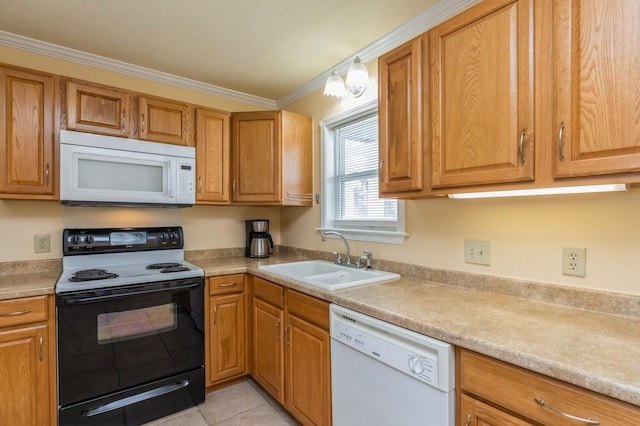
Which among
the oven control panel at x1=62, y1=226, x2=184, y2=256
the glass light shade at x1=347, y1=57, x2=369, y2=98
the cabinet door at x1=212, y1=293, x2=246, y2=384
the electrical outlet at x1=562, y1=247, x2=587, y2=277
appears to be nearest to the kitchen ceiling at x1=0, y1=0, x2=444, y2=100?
the glass light shade at x1=347, y1=57, x2=369, y2=98

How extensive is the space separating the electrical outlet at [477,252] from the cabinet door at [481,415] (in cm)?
74

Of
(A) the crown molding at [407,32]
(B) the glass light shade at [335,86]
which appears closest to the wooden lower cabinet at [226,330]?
(B) the glass light shade at [335,86]

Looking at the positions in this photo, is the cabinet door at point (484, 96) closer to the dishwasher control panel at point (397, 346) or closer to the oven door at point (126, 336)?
the dishwasher control panel at point (397, 346)

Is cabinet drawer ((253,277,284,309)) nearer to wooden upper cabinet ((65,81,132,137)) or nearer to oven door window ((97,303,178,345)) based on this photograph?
oven door window ((97,303,178,345))

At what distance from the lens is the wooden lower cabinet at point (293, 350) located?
65.0 inches

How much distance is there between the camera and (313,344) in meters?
1.71

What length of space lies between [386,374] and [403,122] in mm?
1126

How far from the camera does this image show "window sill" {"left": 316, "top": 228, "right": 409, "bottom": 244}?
2.04m

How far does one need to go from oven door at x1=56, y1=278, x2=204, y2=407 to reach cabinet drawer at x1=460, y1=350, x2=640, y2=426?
67.2 inches

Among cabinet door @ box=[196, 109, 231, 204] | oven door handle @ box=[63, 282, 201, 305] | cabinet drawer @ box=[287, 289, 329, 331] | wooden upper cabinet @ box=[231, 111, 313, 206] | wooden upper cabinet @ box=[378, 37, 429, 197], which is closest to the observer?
wooden upper cabinet @ box=[378, 37, 429, 197]

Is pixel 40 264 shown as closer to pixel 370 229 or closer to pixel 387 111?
pixel 370 229

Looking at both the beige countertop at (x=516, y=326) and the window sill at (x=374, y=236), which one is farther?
the window sill at (x=374, y=236)

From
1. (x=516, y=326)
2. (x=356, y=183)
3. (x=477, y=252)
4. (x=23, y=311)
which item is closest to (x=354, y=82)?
(x=356, y=183)

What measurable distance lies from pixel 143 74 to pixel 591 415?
311 centimetres
